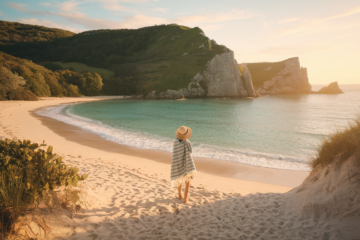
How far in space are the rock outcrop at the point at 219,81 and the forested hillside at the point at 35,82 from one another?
33.6 metres

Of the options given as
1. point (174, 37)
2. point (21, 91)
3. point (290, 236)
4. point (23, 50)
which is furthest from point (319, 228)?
point (23, 50)

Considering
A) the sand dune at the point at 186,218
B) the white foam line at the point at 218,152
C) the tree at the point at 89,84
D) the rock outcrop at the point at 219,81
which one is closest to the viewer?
the sand dune at the point at 186,218

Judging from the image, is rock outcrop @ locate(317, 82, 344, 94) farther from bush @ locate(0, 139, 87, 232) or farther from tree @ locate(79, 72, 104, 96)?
bush @ locate(0, 139, 87, 232)

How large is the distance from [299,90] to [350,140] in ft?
421

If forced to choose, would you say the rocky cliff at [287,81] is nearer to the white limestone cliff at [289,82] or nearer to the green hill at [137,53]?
the white limestone cliff at [289,82]

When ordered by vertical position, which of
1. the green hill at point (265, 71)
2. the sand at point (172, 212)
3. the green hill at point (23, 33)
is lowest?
the sand at point (172, 212)

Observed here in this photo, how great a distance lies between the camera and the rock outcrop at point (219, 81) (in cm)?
→ 7231

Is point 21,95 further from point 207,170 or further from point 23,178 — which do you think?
point 23,178

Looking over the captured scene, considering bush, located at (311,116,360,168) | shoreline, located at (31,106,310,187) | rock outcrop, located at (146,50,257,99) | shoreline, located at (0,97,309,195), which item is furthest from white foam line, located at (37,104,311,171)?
rock outcrop, located at (146,50,257,99)

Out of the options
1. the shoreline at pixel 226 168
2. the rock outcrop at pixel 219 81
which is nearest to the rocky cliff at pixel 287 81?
the rock outcrop at pixel 219 81

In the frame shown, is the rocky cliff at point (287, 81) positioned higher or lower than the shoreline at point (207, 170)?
higher

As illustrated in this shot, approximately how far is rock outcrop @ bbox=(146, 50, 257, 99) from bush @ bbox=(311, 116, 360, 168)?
6483cm

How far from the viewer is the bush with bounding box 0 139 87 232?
3.34 meters

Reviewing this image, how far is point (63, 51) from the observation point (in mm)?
110250
